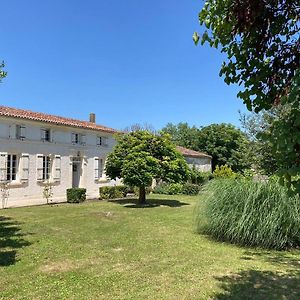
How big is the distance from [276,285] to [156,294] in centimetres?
205

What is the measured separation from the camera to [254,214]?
9.04 meters

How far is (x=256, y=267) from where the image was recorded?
7.08 metres

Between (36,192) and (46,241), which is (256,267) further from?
(36,192)

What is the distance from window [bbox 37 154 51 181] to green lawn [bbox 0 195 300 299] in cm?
995

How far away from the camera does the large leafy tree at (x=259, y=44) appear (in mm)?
3115

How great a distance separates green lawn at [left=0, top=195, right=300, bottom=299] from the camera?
5.57m

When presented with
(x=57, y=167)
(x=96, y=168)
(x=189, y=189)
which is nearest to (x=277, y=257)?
(x=57, y=167)

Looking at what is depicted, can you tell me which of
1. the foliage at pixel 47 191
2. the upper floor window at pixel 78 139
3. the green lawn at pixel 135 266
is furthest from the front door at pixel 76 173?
the green lawn at pixel 135 266

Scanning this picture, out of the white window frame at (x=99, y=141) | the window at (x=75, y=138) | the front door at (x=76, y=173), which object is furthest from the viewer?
the white window frame at (x=99, y=141)

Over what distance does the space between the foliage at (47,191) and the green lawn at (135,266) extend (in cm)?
950

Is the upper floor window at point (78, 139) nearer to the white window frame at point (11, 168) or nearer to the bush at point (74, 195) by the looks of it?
the bush at point (74, 195)

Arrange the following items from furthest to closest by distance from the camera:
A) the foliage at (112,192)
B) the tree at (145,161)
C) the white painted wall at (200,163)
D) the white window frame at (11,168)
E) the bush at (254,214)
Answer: the white painted wall at (200,163) → the foliage at (112,192) → the white window frame at (11,168) → the tree at (145,161) → the bush at (254,214)

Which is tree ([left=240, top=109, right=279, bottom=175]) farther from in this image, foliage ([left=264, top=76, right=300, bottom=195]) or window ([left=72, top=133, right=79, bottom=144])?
window ([left=72, top=133, right=79, bottom=144])

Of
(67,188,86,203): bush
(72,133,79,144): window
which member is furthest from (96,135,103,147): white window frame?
(67,188,86,203): bush
